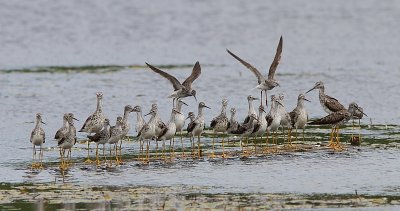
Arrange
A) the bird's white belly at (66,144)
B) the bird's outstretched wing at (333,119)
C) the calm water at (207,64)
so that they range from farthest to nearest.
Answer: the bird's outstretched wing at (333,119) → the bird's white belly at (66,144) → the calm water at (207,64)

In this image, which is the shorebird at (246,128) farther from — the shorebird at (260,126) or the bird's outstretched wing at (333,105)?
the bird's outstretched wing at (333,105)

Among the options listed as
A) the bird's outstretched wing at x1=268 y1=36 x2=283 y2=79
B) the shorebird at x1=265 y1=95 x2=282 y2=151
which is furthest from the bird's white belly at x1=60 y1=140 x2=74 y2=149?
the bird's outstretched wing at x1=268 y1=36 x2=283 y2=79

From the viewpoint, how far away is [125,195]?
1984 cm

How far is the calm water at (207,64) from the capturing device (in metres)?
22.4

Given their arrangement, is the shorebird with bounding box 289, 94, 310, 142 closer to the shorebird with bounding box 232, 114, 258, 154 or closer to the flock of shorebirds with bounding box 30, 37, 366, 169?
the flock of shorebirds with bounding box 30, 37, 366, 169

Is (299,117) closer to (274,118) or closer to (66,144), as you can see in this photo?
(274,118)

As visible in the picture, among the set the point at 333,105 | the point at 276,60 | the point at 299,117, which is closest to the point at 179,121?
the point at 299,117

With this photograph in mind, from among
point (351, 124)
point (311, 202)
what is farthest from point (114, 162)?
point (351, 124)

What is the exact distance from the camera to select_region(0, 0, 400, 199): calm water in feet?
73.4

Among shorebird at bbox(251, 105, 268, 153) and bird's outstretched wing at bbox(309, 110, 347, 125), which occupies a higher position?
bird's outstretched wing at bbox(309, 110, 347, 125)

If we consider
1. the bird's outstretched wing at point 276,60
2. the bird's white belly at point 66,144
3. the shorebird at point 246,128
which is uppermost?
the bird's outstretched wing at point 276,60

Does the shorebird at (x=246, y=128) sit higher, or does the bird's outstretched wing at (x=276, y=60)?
the bird's outstretched wing at (x=276, y=60)

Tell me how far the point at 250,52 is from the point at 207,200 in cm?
2892

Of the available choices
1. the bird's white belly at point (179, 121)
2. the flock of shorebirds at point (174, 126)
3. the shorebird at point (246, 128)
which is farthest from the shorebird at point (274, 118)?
the bird's white belly at point (179, 121)
